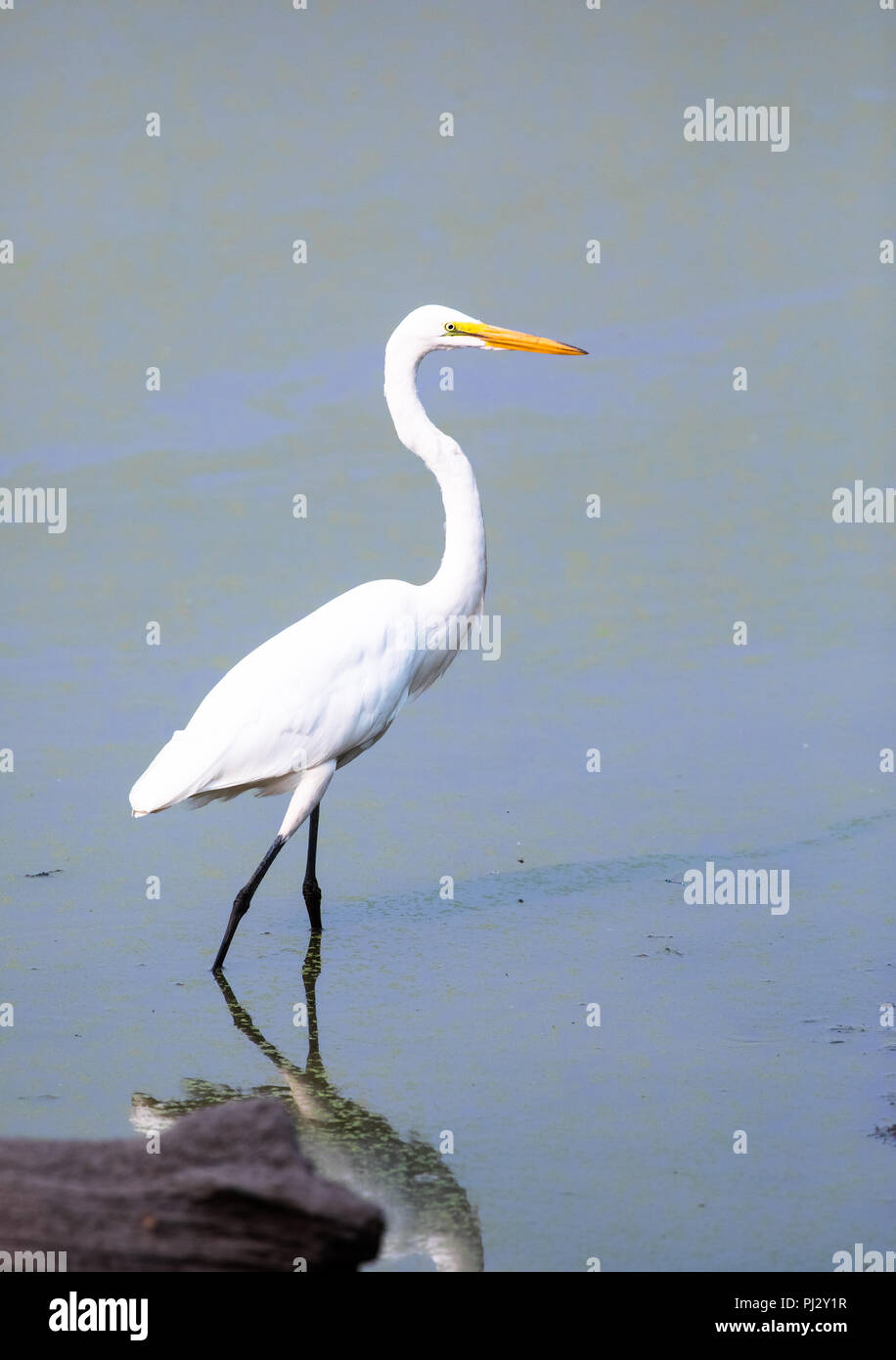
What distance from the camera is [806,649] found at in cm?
809

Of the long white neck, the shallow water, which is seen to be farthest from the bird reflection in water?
the long white neck

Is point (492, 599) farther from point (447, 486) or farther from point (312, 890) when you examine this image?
point (312, 890)

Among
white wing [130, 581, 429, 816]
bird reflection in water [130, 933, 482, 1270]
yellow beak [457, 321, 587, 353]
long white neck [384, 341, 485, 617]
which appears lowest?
bird reflection in water [130, 933, 482, 1270]

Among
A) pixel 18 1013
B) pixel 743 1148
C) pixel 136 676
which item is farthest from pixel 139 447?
pixel 743 1148

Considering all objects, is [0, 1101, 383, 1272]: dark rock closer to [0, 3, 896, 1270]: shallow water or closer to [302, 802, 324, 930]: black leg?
[0, 3, 896, 1270]: shallow water

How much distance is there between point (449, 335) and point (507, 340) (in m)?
0.19

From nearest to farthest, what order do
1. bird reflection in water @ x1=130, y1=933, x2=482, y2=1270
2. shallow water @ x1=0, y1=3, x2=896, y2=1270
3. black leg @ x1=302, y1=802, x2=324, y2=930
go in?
1. bird reflection in water @ x1=130, y1=933, x2=482, y2=1270
2. shallow water @ x1=0, y1=3, x2=896, y2=1270
3. black leg @ x1=302, y1=802, x2=324, y2=930

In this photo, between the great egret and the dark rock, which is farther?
the great egret

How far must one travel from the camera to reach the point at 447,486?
576 cm

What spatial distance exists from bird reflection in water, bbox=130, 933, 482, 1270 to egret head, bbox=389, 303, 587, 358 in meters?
2.12

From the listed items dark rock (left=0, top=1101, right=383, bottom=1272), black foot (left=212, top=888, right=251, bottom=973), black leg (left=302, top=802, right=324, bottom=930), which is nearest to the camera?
dark rock (left=0, top=1101, right=383, bottom=1272)

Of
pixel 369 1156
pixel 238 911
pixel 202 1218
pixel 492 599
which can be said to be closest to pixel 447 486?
pixel 238 911

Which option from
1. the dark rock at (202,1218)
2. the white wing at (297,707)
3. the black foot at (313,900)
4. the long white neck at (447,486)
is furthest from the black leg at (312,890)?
the dark rock at (202,1218)

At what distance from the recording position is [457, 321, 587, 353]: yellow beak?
18.7 feet
